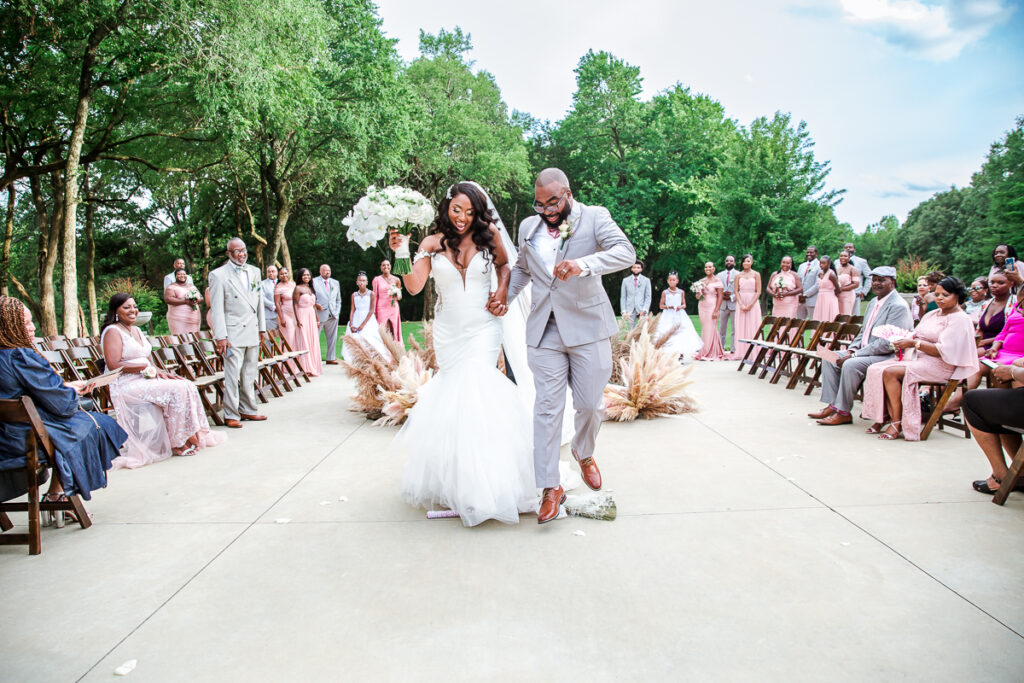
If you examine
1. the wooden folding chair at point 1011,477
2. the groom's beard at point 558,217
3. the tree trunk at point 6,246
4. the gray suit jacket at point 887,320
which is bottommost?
the wooden folding chair at point 1011,477

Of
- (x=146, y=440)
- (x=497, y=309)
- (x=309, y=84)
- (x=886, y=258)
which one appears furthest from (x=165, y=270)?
(x=886, y=258)

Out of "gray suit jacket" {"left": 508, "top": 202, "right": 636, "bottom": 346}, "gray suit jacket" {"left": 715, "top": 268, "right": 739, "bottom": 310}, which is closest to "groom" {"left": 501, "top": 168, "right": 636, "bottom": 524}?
"gray suit jacket" {"left": 508, "top": 202, "right": 636, "bottom": 346}

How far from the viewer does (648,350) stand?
788 cm

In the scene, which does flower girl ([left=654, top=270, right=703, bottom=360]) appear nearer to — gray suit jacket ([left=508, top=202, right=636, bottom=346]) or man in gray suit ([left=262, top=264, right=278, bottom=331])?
man in gray suit ([left=262, top=264, right=278, bottom=331])

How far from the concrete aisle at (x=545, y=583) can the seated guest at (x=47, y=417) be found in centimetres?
39

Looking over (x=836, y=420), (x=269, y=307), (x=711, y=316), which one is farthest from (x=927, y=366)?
(x=269, y=307)

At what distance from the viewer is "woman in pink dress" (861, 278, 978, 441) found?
234 inches

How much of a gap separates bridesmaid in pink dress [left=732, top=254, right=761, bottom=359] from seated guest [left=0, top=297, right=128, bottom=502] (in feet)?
40.3

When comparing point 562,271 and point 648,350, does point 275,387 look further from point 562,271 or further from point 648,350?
point 562,271

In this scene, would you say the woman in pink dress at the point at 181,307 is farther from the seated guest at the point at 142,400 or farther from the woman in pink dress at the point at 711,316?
the woman in pink dress at the point at 711,316

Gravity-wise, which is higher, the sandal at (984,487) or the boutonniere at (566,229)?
the boutonniere at (566,229)

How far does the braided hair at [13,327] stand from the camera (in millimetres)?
3924

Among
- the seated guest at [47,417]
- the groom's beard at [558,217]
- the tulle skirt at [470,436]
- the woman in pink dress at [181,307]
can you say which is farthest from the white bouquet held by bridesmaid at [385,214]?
the woman in pink dress at [181,307]

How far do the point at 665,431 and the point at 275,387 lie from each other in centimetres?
614
